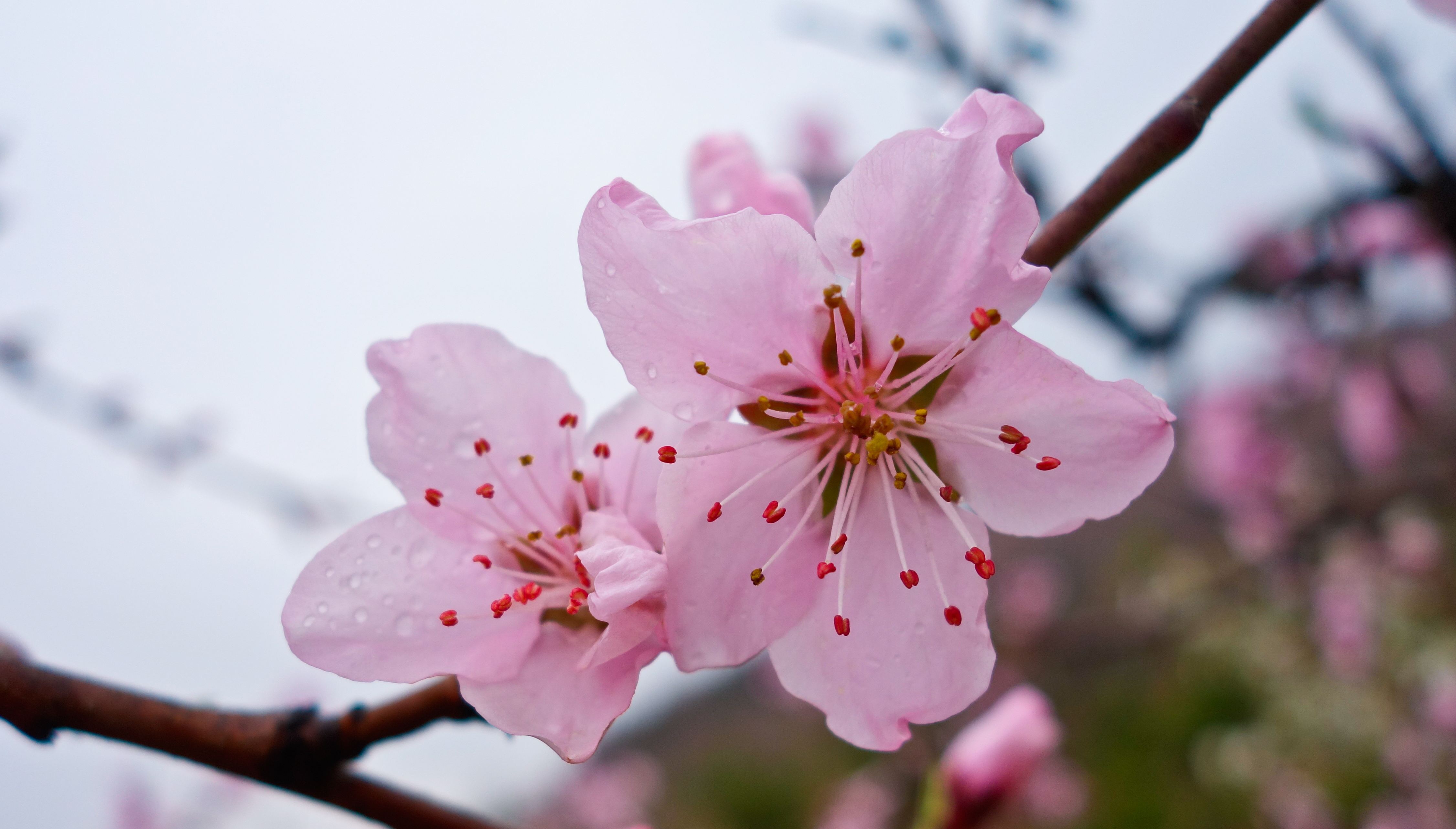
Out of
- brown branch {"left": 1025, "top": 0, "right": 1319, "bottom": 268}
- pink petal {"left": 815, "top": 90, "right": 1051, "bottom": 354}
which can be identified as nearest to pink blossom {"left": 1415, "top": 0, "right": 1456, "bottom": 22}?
brown branch {"left": 1025, "top": 0, "right": 1319, "bottom": 268}

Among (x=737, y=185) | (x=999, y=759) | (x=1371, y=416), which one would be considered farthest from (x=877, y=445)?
(x=1371, y=416)

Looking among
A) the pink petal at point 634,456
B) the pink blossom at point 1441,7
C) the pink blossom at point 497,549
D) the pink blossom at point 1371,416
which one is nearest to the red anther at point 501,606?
the pink blossom at point 497,549

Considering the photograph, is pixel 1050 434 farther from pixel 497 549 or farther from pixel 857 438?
pixel 497 549

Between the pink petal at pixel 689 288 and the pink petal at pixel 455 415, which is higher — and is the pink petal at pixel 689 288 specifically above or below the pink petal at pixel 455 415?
above

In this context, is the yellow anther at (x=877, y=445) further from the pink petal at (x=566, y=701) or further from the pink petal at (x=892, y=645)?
the pink petal at (x=566, y=701)

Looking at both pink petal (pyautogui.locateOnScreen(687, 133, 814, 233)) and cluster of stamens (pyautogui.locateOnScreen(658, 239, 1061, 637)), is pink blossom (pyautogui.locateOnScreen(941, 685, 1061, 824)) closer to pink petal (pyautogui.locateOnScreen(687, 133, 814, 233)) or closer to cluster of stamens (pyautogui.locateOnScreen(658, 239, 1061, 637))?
cluster of stamens (pyautogui.locateOnScreen(658, 239, 1061, 637))

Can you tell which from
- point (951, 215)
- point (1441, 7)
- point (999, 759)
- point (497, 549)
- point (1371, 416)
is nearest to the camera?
point (951, 215)
